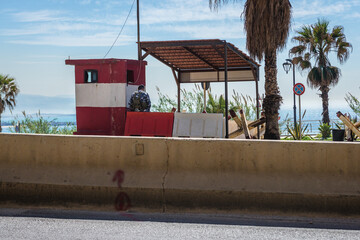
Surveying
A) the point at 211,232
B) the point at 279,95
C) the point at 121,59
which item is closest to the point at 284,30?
the point at 279,95

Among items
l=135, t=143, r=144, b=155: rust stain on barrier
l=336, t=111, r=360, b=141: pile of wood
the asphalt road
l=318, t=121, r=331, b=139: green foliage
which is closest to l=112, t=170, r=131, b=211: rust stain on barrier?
the asphalt road

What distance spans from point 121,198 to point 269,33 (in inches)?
574

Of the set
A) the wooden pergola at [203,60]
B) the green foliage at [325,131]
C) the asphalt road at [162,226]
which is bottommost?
the asphalt road at [162,226]

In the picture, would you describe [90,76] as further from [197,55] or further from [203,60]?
[203,60]

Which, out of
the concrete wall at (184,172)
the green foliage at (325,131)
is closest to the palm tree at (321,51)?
the green foliage at (325,131)

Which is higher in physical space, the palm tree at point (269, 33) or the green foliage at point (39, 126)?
the palm tree at point (269, 33)

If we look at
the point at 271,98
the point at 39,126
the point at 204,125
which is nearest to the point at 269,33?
the point at 271,98

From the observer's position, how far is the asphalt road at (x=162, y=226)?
19.5 ft

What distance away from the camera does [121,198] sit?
7.42 m

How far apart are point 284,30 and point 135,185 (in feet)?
49.2

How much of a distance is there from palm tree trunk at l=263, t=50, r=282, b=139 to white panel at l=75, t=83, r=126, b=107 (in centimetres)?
783

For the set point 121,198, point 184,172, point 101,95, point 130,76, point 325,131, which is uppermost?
point 130,76

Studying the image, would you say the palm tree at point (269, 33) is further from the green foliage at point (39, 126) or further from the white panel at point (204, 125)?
the green foliage at point (39, 126)

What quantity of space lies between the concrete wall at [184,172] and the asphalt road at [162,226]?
9.7 inches
